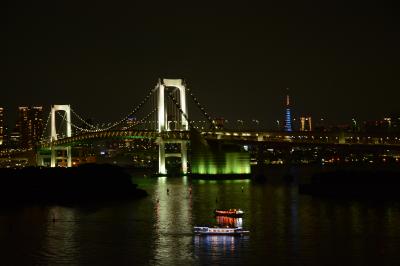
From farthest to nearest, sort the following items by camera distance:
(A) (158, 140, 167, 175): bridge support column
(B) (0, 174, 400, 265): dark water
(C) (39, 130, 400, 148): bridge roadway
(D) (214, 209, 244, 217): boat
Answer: (A) (158, 140, 167, 175): bridge support column → (C) (39, 130, 400, 148): bridge roadway → (D) (214, 209, 244, 217): boat → (B) (0, 174, 400, 265): dark water

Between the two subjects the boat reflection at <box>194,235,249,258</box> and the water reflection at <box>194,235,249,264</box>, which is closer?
the water reflection at <box>194,235,249,264</box>

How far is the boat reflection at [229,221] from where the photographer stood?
28.5m

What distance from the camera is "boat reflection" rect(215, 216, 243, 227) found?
2851 centimetres

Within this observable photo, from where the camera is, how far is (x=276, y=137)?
61062mm

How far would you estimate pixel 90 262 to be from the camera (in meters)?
20.9

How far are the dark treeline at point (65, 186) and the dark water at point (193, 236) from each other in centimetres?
304

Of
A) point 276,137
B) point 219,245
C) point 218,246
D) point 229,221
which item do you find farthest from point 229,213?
point 276,137

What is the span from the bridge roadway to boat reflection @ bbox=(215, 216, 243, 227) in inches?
926

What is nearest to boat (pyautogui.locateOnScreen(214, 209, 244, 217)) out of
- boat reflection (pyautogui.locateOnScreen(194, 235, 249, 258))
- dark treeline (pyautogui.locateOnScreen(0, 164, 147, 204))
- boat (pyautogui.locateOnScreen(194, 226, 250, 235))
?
boat (pyautogui.locateOnScreen(194, 226, 250, 235))

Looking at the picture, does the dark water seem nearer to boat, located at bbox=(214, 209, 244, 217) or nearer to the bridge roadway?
boat, located at bbox=(214, 209, 244, 217)

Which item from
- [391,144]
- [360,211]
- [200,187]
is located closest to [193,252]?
[360,211]

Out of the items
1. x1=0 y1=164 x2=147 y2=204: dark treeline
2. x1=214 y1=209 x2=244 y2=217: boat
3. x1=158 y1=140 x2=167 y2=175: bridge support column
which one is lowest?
x1=214 y1=209 x2=244 y2=217: boat

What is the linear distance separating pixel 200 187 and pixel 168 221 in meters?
20.8

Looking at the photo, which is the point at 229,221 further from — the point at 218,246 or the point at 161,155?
the point at 161,155
